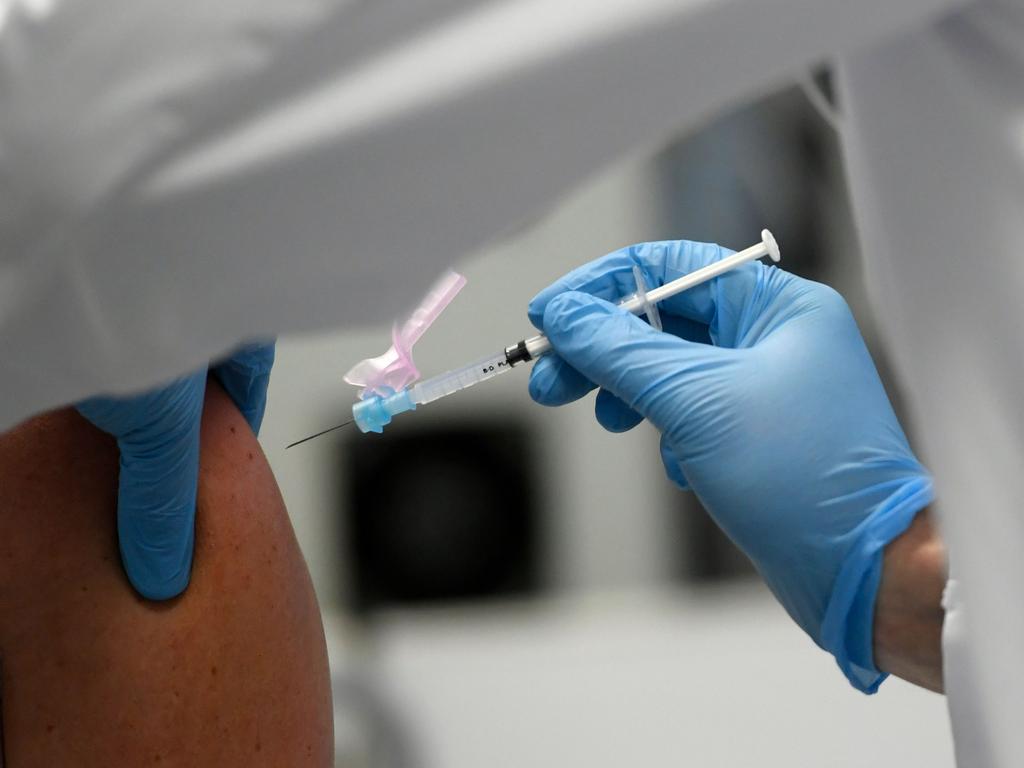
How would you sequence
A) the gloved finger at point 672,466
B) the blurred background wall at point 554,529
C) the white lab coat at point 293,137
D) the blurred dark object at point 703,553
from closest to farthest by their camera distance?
the white lab coat at point 293,137 < the gloved finger at point 672,466 < the blurred background wall at point 554,529 < the blurred dark object at point 703,553

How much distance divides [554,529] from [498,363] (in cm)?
78

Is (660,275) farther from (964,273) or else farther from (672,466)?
(964,273)

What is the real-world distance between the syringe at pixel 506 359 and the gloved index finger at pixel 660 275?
0.04 ft

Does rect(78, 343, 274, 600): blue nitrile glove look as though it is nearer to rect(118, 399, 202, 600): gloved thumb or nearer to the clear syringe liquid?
rect(118, 399, 202, 600): gloved thumb

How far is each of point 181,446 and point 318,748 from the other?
0.27 m

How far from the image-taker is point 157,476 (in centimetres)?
73

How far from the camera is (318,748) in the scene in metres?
0.83

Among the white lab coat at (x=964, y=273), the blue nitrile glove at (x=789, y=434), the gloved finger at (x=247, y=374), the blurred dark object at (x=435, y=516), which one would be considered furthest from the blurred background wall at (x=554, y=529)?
the white lab coat at (x=964, y=273)

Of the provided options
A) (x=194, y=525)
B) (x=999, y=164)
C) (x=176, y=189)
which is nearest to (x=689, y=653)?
(x=194, y=525)

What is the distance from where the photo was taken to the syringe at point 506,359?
2.80 ft

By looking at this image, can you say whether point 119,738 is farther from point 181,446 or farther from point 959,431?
point 959,431

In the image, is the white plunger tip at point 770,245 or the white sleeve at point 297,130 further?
the white plunger tip at point 770,245

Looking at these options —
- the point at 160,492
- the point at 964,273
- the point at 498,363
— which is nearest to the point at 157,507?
the point at 160,492

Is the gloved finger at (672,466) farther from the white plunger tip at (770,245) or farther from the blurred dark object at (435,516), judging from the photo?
the blurred dark object at (435,516)
